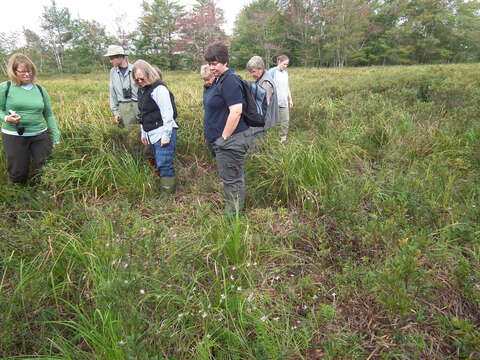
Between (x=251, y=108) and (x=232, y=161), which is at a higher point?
(x=251, y=108)

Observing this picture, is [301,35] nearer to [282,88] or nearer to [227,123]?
[282,88]

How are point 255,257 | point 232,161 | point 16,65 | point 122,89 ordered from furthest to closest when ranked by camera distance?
point 122,89 < point 16,65 < point 232,161 < point 255,257

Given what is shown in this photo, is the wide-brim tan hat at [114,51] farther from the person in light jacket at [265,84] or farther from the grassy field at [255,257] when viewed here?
the person in light jacket at [265,84]

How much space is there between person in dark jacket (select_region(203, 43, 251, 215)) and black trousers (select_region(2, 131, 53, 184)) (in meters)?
2.02

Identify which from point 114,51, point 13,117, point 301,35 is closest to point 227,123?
point 13,117

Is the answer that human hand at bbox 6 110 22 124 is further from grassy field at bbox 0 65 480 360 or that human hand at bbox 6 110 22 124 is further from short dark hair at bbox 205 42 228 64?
short dark hair at bbox 205 42 228 64

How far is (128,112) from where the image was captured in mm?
4262

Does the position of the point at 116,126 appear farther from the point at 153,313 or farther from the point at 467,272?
the point at 467,272

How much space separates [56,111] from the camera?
194 inches

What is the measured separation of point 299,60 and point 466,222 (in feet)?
127

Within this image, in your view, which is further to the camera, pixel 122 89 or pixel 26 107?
pixel 122 89

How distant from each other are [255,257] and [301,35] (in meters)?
40.3

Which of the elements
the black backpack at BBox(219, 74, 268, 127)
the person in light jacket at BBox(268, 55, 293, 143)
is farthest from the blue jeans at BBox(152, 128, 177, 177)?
the person in light jacket at BBox(268, 55, 293, 143)

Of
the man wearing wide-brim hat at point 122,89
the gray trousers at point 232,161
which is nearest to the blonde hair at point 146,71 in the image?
the gray trousers at point 232,161
